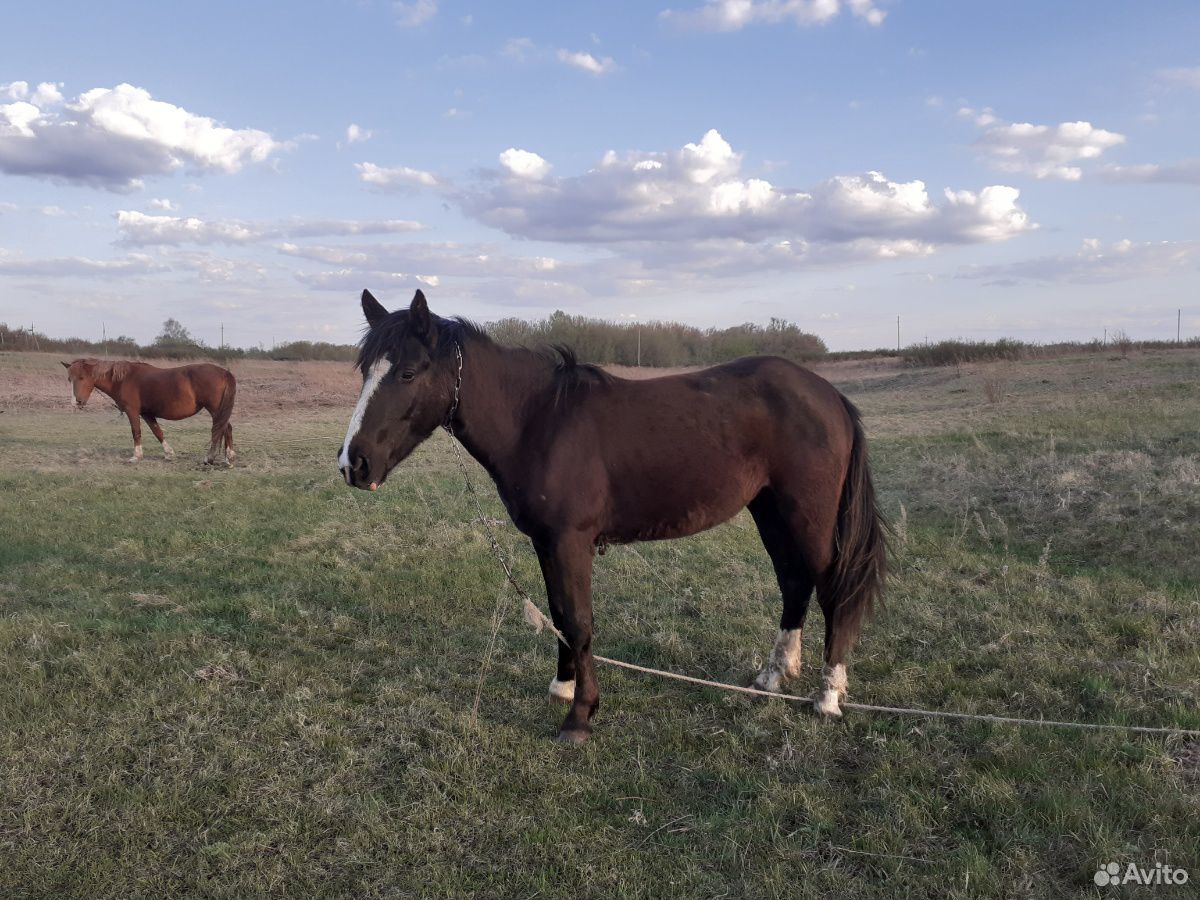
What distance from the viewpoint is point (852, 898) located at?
244 centimetres

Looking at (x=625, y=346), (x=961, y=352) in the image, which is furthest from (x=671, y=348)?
Result: (x=961, y=352)

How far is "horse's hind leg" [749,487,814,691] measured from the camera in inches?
160

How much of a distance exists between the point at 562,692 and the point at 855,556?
1829 millimetres

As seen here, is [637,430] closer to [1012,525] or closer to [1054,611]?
[1054,611]

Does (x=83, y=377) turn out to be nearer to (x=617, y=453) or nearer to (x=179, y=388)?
(x=179, y=388)

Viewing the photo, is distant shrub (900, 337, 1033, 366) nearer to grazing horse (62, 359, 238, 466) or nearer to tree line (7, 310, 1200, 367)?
tree line (7, 310, 1200, 367)

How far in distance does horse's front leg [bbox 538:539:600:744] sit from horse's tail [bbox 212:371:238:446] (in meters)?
10.3

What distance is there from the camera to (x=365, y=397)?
3.40 m

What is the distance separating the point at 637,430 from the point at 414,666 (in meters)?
2.12

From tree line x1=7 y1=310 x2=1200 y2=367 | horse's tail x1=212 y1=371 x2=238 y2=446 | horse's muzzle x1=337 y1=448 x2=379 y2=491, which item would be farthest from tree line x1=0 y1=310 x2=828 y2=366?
horse's muzzle x1=337 y1=448 x2=379 y2=491

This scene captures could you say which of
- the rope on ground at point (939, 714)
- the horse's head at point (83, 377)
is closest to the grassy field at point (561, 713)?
the rope on ground at point (939, 714)

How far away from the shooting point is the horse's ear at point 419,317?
339 cm

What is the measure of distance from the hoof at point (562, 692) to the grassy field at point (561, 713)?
0.63 feet

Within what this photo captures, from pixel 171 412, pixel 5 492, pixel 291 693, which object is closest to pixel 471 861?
pixel 291 693
